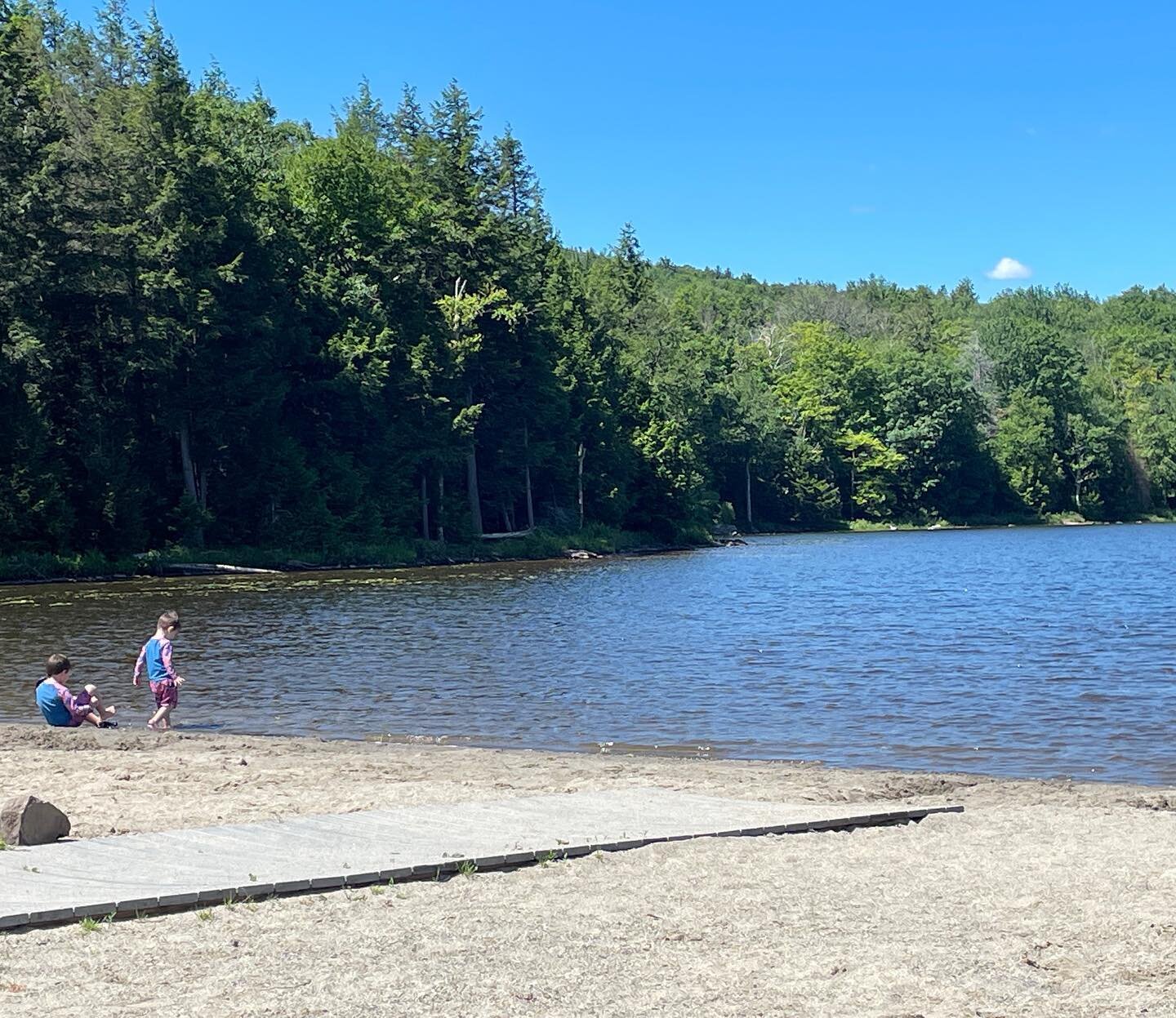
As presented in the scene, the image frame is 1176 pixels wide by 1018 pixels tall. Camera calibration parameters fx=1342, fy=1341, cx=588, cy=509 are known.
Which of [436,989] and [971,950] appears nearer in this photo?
[436,989]

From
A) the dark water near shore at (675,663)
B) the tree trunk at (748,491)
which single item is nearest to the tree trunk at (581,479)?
the dark water near shore at (675,663)

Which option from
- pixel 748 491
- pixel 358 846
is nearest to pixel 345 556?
pixel 358 846

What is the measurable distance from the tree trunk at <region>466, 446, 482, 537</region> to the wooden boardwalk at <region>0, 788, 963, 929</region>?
5924cm

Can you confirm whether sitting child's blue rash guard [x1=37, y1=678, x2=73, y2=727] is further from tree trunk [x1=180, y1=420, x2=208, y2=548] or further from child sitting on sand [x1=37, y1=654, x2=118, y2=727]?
tree trunk [x1=180, y1=420, x2=208, y2=548]

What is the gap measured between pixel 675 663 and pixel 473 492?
1868 inches

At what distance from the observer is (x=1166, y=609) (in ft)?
120

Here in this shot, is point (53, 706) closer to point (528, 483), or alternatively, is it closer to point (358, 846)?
point (358, 846)

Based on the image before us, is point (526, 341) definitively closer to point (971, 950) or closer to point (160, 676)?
point (160, 676)

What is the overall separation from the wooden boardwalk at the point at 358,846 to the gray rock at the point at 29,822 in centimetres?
19

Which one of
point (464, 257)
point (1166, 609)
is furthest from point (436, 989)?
point (464, 257)

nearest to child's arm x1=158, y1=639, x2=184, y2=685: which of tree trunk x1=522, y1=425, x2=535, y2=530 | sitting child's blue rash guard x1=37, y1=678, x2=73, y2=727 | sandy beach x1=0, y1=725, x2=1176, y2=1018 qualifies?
sitting child's blue rash guard x1=37, y1=678, x2=73, y2=727

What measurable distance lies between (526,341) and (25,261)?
32098mm

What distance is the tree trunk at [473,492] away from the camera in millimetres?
71188

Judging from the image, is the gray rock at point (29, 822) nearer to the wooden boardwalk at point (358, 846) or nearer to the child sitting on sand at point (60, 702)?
the wooden boardwalk at point (358, 846)
